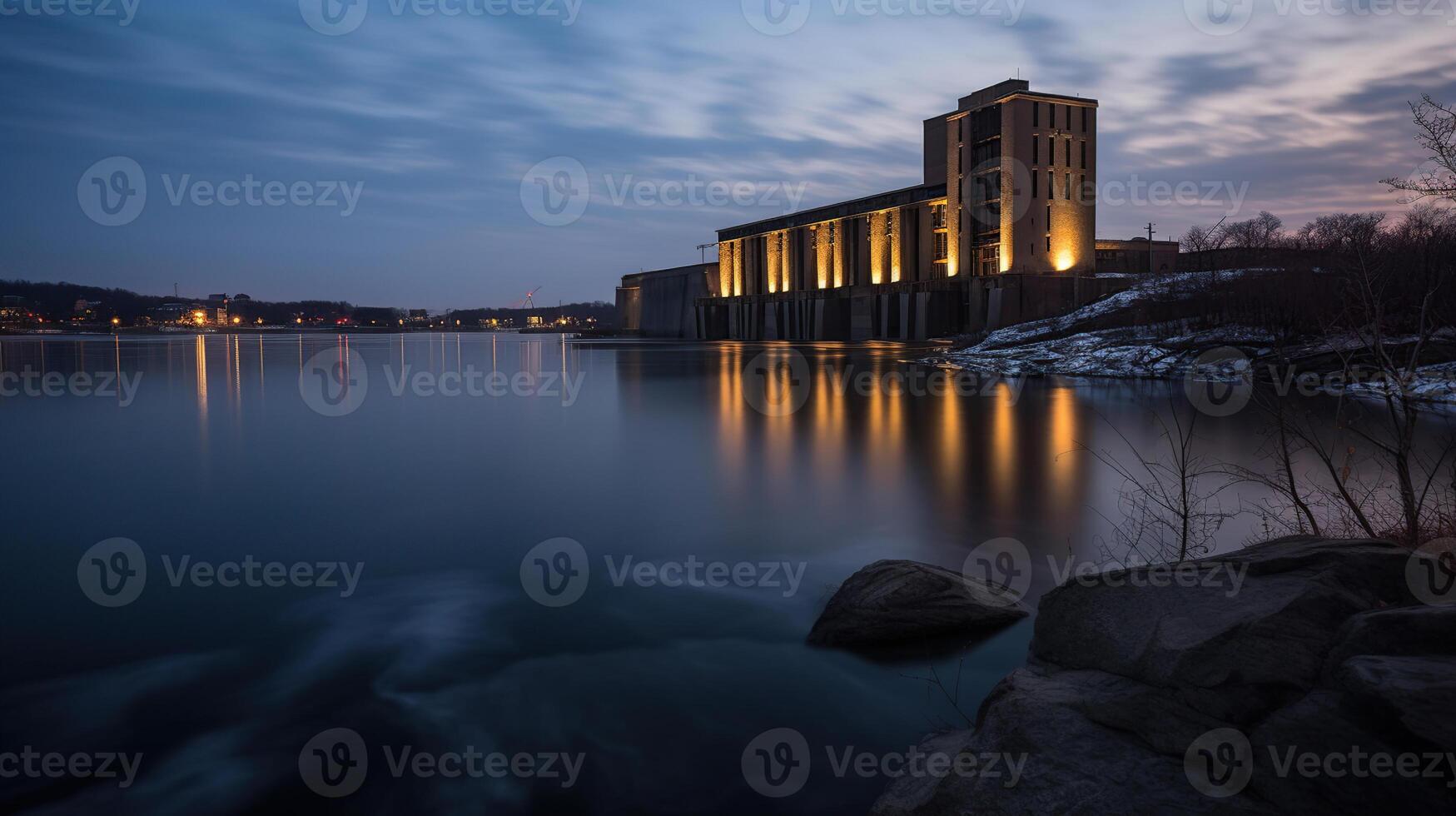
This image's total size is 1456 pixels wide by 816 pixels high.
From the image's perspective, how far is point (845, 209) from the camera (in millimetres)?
101812

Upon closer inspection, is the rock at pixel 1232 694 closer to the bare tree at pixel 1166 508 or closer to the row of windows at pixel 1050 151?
the bare tree at pixel 1166 508

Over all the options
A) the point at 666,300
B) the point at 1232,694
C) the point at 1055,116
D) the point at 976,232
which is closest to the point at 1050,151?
the point at 1055,116

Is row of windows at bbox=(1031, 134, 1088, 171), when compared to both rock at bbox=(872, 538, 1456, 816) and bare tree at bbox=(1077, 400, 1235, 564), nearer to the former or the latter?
bare tree at bbox=(1077, 400, 1235, 564)

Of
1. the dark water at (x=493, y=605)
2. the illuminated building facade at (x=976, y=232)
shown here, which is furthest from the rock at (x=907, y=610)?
the illuminated building facade at (x=976, y=232)

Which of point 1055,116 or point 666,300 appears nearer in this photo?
point 1055,116

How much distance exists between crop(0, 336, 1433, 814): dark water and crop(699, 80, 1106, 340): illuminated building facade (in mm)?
51347

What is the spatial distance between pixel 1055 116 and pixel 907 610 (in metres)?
76.5

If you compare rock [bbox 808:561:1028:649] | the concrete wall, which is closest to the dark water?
rock [bbox 808:561:1028:649]

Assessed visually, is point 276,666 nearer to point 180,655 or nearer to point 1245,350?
point 180,655

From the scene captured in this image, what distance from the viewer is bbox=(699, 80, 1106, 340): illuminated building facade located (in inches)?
2859

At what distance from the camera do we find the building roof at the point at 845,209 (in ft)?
291

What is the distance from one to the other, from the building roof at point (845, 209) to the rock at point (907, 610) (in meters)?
83.5

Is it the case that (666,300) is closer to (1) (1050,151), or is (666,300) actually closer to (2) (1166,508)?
(1) (1050,151)

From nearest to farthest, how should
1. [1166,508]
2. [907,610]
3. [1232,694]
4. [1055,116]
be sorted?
[1232,694], [907,610], [1166,508], [1055,116]
